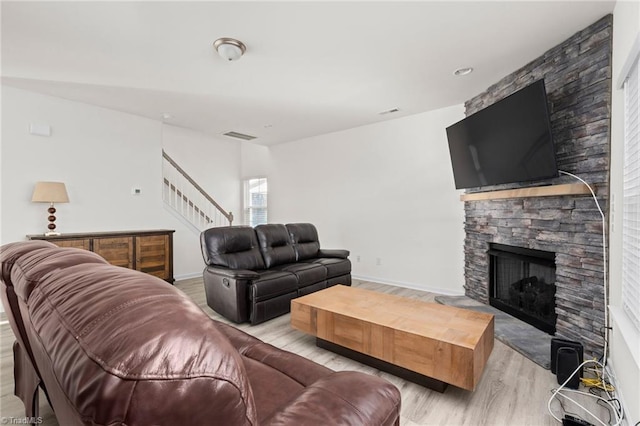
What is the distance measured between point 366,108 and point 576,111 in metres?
2.42

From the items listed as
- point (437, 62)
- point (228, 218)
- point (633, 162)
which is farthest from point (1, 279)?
point (228, 218)

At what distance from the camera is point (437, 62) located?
9.80ft

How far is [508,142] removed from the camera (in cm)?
288

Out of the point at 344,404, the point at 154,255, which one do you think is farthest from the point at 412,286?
the point at 344,404

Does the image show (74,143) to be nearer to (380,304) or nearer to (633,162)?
(380,304)

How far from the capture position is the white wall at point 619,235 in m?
1.67

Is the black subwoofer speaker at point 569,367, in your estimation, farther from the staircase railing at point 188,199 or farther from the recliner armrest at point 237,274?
the staircase railing at point 188,199

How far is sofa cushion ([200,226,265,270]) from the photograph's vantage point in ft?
11.7

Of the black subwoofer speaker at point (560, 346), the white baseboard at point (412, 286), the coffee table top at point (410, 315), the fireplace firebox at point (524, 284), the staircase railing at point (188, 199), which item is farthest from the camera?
the staircase railing at point (188, 199)

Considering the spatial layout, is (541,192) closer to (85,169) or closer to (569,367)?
(569,367)

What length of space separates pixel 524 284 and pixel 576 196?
1146 millimetres

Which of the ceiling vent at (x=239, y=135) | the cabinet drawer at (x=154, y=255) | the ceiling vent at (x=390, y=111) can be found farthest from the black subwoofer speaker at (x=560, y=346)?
the ceiling vent at (x=239, y=135)

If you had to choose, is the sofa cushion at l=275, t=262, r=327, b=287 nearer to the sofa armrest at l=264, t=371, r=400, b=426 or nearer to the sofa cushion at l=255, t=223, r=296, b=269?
the sofa cushion at l=255, t=223, r=296, b=269

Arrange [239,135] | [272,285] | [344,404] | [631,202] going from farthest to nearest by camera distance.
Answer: [239,135], [272,285], [631,202], [344,404]
